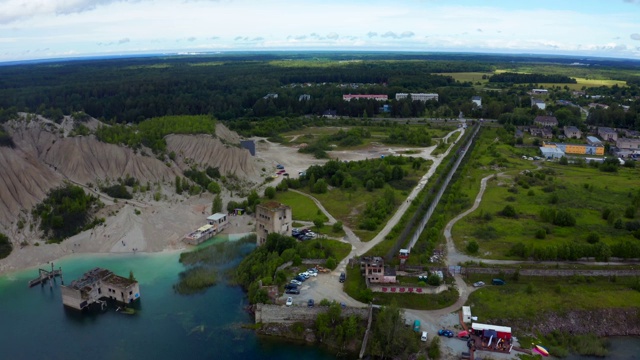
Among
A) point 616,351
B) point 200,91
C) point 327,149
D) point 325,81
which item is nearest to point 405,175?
point 327,149

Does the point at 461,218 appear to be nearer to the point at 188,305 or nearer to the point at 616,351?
A: the point at 616,351

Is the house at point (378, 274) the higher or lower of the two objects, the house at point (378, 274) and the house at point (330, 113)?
the lower

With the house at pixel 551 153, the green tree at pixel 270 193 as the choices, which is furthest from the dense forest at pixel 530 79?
the green tree at pixel 270 193

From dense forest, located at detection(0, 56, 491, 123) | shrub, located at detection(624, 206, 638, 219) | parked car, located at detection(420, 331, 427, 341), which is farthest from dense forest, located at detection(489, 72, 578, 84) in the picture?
parked car, located at detection(420, 331, 427, 341)

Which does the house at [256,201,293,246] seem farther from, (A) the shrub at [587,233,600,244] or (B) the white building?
(B) the white building

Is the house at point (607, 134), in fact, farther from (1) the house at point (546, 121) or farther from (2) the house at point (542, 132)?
(2) the house at point (542, 132)

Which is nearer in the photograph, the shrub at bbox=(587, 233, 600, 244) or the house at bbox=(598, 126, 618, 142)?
the shrub at bbox=(587, 233, 600, 244)
